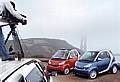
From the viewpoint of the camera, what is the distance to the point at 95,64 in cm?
1667

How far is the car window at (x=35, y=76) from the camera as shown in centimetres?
404

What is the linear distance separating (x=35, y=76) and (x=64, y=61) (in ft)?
45.6

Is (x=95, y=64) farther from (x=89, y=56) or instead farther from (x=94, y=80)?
(x=89, y=56)

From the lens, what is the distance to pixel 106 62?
1714cm

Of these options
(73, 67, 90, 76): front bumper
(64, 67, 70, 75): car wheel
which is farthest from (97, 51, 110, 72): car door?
(64, 67, 70, 75): car wheel

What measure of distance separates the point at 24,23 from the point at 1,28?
82 centimetres

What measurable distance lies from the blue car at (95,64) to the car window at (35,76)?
38.3ft

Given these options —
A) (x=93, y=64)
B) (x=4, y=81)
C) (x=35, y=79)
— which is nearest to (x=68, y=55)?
(x=93, y=64)

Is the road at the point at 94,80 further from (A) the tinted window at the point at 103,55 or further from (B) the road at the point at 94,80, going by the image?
(A) the tinted window at the point at 103,55

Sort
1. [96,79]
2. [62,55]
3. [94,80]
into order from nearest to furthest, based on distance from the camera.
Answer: [94,80]
[96,79]
[62,55]

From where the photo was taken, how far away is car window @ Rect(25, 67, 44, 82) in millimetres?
4037

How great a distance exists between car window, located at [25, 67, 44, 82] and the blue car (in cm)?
1168

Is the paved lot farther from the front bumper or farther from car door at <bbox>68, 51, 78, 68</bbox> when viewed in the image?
car door at <bbox>68, 51, 78, 68</bbox>

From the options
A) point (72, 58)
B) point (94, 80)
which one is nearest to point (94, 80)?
point (94, 80)
